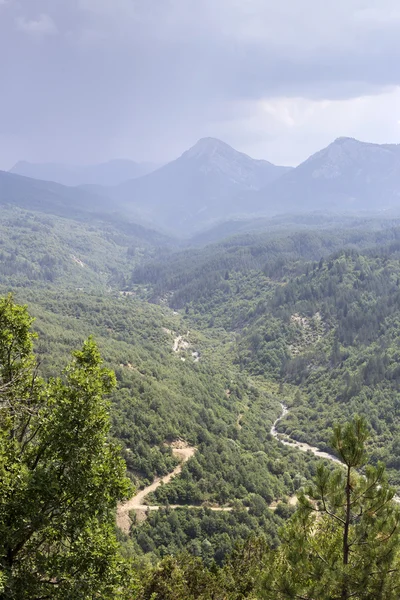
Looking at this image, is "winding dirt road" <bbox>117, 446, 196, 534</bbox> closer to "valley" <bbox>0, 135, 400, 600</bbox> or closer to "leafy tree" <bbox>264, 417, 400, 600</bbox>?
"valley" <bbox>0, 135, 400, 600</bbox>

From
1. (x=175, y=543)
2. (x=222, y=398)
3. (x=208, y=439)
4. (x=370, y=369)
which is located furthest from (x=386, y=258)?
(x=175, y=543)

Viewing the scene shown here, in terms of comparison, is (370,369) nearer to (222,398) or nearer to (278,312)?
(222,398)

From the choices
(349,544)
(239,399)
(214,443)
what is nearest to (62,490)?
(349,544)

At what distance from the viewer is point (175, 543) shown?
5966 cm

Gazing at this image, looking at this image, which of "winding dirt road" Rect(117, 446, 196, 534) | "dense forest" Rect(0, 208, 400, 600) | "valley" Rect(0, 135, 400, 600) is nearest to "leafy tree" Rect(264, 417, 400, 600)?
"dense forest" Rect(0, 208, 400, 600)

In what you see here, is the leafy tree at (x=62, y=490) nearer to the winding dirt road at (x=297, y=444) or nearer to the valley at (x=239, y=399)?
the valley at (x=239, y=399)

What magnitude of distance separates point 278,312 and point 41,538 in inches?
6994

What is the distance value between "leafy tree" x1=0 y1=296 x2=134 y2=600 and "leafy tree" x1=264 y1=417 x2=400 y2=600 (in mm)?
6153

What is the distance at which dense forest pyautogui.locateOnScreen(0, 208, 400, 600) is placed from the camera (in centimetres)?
1243

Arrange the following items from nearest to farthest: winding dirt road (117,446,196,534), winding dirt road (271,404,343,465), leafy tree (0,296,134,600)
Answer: leafy tree (0,296,134,600) < winding dirt road (117,446,196,534) < winding dirt road (271,404,343,465)

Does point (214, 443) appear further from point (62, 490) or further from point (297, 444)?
point (62, 490)

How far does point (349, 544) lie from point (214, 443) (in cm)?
7714

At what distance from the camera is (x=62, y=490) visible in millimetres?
12227

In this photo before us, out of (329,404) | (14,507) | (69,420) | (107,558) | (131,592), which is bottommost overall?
(329,404)
